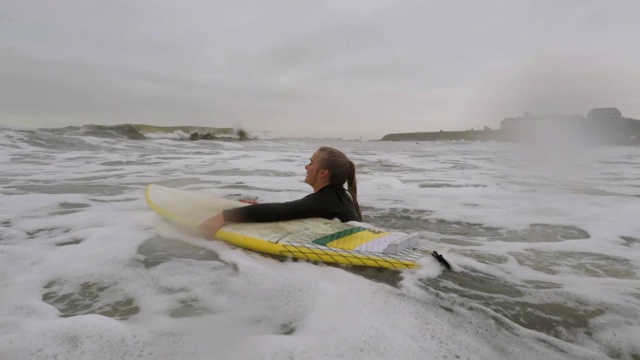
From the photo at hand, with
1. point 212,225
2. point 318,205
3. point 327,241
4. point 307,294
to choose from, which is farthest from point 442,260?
point 212,225

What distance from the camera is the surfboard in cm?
264

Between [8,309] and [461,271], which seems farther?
[461,271]

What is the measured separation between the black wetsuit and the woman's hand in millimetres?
53

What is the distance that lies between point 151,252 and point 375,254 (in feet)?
5.69

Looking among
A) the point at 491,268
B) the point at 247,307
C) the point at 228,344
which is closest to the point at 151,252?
the point at 247,307

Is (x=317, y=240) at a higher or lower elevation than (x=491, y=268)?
higher

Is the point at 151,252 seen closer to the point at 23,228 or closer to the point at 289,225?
the point at 289,225

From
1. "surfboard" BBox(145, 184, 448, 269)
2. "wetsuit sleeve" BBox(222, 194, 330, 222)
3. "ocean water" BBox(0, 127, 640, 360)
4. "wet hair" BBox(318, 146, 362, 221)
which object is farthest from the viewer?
"wet hair" BBox(318, 146, 362, 221)

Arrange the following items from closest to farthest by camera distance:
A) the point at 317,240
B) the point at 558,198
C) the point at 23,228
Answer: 1. the point at 317,240
2. the point at 23,228
3. the point at 558,198

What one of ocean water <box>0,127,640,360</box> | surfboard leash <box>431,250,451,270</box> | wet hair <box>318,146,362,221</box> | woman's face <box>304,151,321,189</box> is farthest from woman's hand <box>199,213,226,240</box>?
surfboard leash <box>431,250,451,270</box>

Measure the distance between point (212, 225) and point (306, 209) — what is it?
0.82m

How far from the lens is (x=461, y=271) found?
2.66 m

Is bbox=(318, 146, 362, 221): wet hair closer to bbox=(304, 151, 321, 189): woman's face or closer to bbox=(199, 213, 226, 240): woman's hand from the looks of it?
bbox=(304, 151, 321, 189): woman's face

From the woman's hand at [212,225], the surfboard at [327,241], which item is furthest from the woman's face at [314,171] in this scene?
the woman's hand at [212,225]
